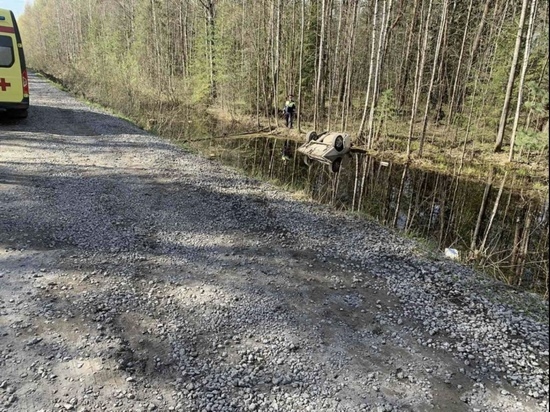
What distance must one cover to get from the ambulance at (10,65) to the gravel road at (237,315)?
17.0 ft

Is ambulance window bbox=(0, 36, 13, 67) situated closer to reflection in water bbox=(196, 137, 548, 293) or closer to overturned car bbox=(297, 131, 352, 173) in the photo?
reflection in water bbox=(196, 137, 548, 293)

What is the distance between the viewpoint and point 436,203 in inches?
475

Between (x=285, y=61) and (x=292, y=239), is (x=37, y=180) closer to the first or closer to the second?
(x=292, y=239)

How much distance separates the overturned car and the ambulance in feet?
34.8

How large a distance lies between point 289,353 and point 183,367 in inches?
44.7

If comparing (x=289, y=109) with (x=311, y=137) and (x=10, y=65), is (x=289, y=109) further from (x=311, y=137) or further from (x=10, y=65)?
(x=10, y=65)

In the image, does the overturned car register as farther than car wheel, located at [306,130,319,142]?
No

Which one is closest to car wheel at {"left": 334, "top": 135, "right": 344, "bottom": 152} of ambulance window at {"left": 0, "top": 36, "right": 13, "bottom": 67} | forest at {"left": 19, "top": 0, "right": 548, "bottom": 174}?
forest at {"left": 19, "top": 0, "right": 548, "bottom": 174}

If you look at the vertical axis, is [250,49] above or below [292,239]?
above

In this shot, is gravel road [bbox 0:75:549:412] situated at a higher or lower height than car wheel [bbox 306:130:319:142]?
lower

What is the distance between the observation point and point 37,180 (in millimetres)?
8844

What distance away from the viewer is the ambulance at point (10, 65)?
39.3 ft

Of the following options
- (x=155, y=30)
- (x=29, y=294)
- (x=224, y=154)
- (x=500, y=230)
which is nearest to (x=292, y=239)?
(x=29, y=294)

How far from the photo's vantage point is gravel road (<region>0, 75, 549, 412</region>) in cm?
368
